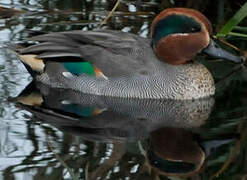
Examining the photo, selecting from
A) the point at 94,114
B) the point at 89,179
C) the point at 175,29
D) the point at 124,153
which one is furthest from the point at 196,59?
the point at 89,179

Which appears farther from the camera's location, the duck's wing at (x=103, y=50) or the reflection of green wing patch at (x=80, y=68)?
the reflection of green wing patch at (x=80, y=68)

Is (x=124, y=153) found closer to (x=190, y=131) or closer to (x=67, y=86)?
Result: (x=190, y=131)

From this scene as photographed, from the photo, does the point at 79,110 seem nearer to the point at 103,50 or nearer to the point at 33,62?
the point at 103,50

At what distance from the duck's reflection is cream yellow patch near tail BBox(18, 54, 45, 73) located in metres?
0.17

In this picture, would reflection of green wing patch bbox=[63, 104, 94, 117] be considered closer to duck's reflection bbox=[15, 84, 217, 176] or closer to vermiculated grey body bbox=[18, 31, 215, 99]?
duck's reflection bbox=[15, 84, 217, 176]

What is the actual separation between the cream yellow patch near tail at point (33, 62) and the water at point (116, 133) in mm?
155

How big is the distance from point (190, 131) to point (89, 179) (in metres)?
1.50

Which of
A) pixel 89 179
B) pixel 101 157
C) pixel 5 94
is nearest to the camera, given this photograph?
pixel 89 179

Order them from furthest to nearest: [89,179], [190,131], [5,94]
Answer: [5,94]
[190,131]
[89,179]

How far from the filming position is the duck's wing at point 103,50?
830cm

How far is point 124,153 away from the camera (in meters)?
6.77

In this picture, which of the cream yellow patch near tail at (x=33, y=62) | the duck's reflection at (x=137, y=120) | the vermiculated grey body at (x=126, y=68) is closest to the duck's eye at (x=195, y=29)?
the vermiculated grey body at (x=126, y=68)

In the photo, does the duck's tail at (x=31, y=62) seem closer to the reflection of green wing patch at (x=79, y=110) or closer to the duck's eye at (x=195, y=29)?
the reflection of green wing patch at (x=79, y=110)

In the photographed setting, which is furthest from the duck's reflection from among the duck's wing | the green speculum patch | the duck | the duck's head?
the green speculum patch
